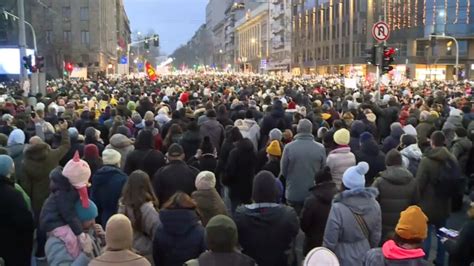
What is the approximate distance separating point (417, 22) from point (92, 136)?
2752 inches

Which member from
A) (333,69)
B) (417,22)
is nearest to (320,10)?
(333,69)

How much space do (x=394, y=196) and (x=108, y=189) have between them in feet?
10.4

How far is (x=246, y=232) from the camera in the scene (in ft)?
18.5

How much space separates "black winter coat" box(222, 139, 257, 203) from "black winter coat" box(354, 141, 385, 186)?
1.57m

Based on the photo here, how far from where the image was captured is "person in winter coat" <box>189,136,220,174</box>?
362 inches

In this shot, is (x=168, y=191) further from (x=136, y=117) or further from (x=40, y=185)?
(x=136, y=117)

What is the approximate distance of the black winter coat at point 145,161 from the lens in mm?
8461

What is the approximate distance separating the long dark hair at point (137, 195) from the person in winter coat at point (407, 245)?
2.27 meters

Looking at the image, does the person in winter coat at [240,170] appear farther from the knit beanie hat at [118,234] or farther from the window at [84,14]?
the window at [84,14]

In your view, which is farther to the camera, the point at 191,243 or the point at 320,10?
the point at 320,10

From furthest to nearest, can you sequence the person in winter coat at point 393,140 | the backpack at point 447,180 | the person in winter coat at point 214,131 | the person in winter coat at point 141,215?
the person in winter coat at point 214,131 → the person in winter coat at point 393,140 → the backpack at point 447,180 → the person in winter coat at point 141,215

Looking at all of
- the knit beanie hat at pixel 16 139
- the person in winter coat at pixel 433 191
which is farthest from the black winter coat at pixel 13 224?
the person in winter coat at pixel 433 191

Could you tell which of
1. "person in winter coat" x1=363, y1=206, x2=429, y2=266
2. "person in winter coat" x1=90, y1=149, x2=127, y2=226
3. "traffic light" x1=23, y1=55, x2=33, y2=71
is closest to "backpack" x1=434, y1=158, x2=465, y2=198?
"person in winter coat" x1=363, y1=206, x2=429, y2=266

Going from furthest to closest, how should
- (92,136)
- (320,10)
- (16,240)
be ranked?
(320,10) → (92,136) → (16,240)
